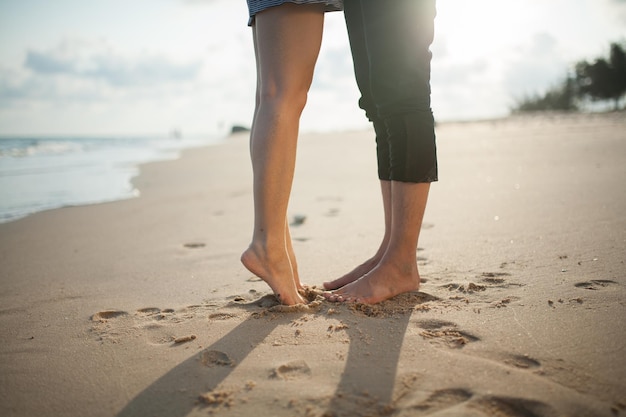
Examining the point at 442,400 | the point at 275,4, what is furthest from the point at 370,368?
the point at 275,4

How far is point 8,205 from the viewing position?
12.7 feet

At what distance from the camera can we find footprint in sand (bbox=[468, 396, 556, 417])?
86 centimetres

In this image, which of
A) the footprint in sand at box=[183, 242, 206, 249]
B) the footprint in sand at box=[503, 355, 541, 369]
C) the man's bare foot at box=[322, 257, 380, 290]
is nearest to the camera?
the footprint in sand at box=[503, 355, 541, 369]

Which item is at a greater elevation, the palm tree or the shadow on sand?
the palm tree

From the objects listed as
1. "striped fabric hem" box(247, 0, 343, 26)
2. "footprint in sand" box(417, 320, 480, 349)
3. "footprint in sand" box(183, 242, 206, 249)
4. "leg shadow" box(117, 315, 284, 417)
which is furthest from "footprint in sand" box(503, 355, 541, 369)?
"footprint in sand" box(183, 242, 206, 249)

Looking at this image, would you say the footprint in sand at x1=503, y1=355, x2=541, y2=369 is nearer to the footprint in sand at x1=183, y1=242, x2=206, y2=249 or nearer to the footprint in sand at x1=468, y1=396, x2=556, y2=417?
the footprint in sand at x1=468, y1=396, x2=556, y2=417

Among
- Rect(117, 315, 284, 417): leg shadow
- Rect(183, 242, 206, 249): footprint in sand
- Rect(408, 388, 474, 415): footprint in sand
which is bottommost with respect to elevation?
Rect(408, 388, 474, 415): footprint in sand

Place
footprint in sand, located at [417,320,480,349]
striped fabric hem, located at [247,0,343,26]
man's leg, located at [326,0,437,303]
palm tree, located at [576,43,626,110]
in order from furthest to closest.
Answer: palm tree, located at [576,43,626,110], man's leg, located at [326,0,437,303], striped fabric hem, located at [247,0,343,26], footprint in sand, located at [417,320,480,349]

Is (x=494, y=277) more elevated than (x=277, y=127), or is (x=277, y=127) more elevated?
(x=277, y=127)

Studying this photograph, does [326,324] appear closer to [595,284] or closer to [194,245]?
[595,284]

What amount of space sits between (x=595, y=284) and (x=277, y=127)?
115 cm

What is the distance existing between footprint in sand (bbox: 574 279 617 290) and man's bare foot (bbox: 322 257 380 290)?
689mm

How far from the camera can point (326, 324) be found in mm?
1295

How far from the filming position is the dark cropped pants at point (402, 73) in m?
1.49
